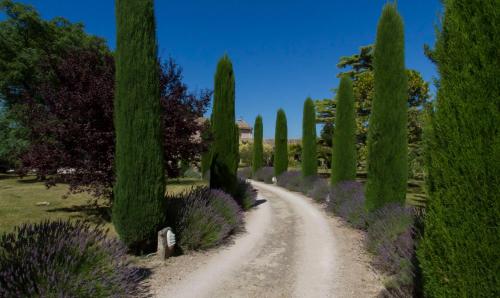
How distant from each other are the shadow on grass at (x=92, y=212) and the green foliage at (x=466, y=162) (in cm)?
773

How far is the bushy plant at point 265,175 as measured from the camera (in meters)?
20.7

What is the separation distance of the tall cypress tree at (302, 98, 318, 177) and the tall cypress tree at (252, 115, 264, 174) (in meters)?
7.05

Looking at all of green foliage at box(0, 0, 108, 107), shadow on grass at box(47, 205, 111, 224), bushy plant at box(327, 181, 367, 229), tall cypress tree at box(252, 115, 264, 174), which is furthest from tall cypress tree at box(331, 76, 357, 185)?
green foliage at box(0, 0, 108, 107)

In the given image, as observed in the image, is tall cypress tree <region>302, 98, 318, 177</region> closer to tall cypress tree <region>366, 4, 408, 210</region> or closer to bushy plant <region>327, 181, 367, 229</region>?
bushy plant <region>327, 181, 367, 229</region>

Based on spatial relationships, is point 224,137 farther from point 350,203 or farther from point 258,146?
point 258,146

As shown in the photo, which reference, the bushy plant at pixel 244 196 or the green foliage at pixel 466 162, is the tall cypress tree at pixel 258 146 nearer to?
the bushy plant at pixel 244 196

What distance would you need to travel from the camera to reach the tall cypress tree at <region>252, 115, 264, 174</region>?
22875 millimetres

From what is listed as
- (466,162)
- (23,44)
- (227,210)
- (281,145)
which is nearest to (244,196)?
(227,210)

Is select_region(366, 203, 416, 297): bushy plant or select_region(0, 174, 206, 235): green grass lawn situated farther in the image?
select_region(0, 174, 206, 235): green grass lawn

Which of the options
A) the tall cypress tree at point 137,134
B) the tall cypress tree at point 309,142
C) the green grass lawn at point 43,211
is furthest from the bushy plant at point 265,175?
the tall cypress tree at point 137,134

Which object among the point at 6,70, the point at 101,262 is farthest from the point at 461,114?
the point at 6,70

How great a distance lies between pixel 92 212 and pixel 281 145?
13.1m

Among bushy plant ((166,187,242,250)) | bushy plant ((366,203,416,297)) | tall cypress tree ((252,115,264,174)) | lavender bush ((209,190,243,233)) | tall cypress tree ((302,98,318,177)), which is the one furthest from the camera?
tall cypress tree ((252,115,264,174))

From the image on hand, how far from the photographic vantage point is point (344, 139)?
11570 mm
